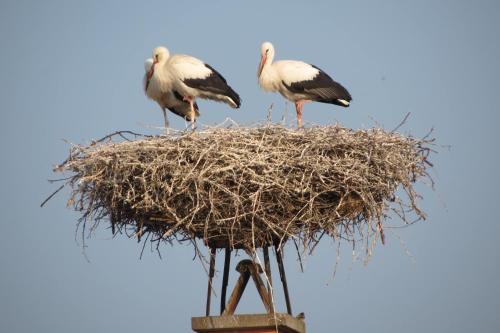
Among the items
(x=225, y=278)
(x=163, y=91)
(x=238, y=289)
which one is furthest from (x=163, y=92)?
(x=238, y=289)

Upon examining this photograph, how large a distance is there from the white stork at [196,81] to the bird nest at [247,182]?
9.43 feet

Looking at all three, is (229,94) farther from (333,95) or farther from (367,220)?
(367,220)

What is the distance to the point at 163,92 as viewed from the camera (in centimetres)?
1176

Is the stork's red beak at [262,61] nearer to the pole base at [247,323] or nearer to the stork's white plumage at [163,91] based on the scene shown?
the stork's white plumage at [163,91]

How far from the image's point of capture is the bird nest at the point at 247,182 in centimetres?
817

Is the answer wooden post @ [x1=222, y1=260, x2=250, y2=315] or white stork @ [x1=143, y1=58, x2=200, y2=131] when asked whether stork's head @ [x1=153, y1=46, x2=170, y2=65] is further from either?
wooden post @ [x1=222, y1=260, x2=250, y2=315]

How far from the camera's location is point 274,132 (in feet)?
28.2

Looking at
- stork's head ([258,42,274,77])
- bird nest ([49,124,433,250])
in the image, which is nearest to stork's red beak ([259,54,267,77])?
stork's head ([258,42,274,77])

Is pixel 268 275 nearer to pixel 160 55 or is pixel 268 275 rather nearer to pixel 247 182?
pixel 247 182

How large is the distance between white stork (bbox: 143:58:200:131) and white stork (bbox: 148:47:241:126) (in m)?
0.06

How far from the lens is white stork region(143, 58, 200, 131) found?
38.2 feet

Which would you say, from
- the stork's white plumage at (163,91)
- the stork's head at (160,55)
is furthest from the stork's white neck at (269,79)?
the stork's head at (160,55)

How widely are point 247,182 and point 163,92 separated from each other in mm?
3785

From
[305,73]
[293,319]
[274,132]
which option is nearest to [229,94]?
[305,73]
